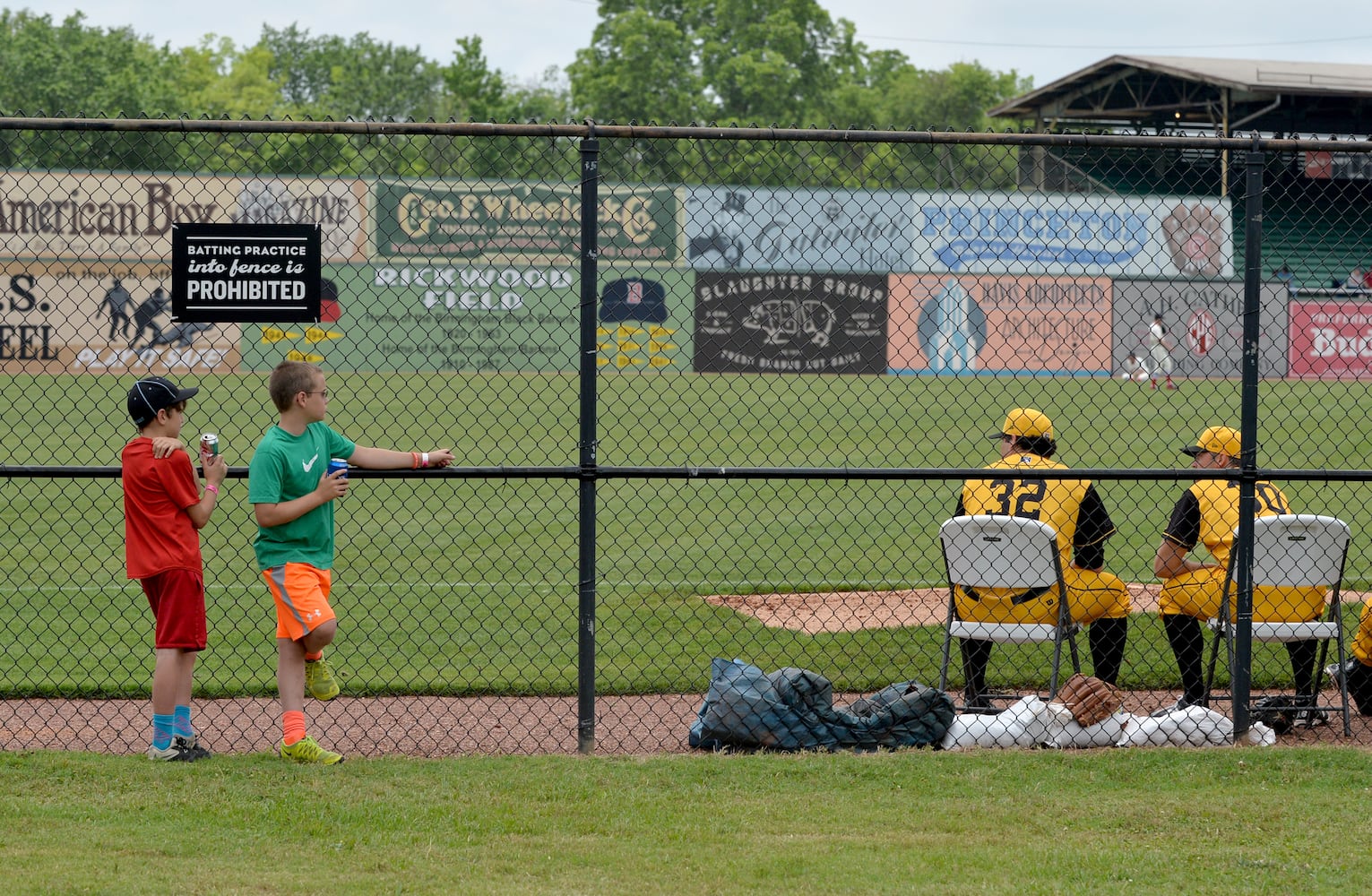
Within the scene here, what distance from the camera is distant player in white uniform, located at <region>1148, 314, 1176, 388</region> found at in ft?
91.3

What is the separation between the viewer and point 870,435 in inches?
830

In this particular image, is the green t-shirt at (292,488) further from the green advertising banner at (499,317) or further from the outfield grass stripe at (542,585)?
the green advertising banner at (499,317)

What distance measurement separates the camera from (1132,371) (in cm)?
2753

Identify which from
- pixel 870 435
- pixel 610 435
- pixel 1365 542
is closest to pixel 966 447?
pixel 870 435

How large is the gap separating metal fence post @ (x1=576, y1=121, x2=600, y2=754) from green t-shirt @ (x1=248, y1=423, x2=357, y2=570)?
3.24 ft

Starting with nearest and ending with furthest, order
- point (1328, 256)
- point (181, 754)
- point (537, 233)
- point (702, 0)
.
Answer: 1. point (181, 754)
2. point (1328, 256)
3. point (537, 233)
4. point (702, 0)

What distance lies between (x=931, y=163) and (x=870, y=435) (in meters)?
11.9

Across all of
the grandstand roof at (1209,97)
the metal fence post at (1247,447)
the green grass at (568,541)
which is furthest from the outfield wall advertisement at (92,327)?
the grandstand roof at (1209,97)

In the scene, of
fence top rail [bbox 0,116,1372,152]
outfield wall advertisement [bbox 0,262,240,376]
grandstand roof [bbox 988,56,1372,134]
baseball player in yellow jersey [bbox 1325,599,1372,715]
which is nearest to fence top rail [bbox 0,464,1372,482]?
baseball player in yellow jersey [bbox 1325,599,1372,715]

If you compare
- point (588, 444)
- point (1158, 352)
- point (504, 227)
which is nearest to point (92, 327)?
point (504, 227)

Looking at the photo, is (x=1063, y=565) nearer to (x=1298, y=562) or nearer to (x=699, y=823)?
(x=1298, y=562)

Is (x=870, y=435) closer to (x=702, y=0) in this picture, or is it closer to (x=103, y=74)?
(x=103, y=74)

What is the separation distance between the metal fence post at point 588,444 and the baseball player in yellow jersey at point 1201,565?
2665mm

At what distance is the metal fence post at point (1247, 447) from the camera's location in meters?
5.95
